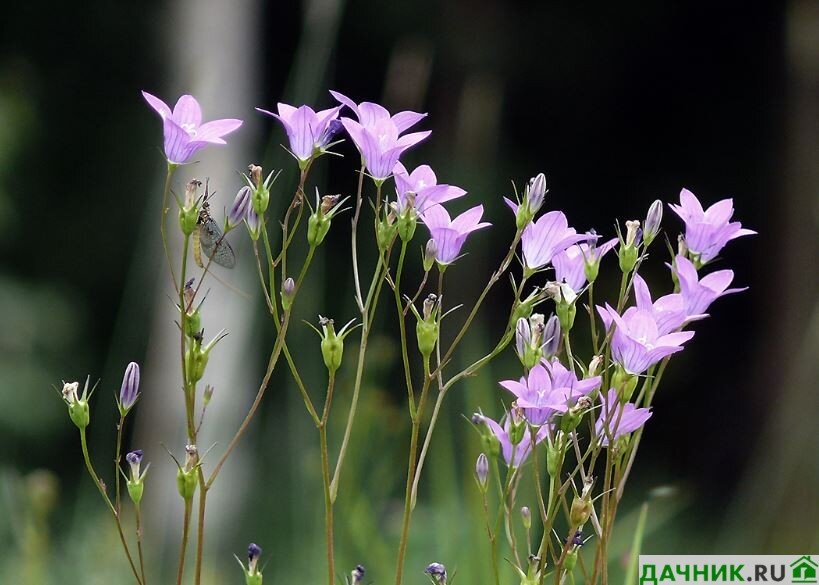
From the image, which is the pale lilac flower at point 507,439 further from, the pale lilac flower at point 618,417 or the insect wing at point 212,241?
the insect wing at point 212,241

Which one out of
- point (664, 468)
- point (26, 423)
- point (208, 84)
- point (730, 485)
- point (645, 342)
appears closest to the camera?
point (645, 342)

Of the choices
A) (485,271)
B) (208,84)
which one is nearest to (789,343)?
(485,271)

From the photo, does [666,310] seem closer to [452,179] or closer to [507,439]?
[507,439]

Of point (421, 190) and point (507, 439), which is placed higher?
point (421, 190)

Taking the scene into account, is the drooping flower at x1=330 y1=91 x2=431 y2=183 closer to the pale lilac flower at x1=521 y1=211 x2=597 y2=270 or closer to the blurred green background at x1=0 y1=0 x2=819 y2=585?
the pale lilac flower at x1=521 y1=211 x2=597 y2=270

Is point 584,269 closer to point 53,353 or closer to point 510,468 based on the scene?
point 510,468

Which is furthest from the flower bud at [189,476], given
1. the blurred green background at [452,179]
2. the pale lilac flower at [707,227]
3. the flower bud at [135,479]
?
the blurred green background at [452,179]

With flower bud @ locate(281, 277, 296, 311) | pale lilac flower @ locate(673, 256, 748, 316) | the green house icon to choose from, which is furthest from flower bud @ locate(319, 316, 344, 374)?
the green house icon

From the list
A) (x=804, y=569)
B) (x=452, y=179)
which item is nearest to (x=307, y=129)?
(x=804, y=569)
